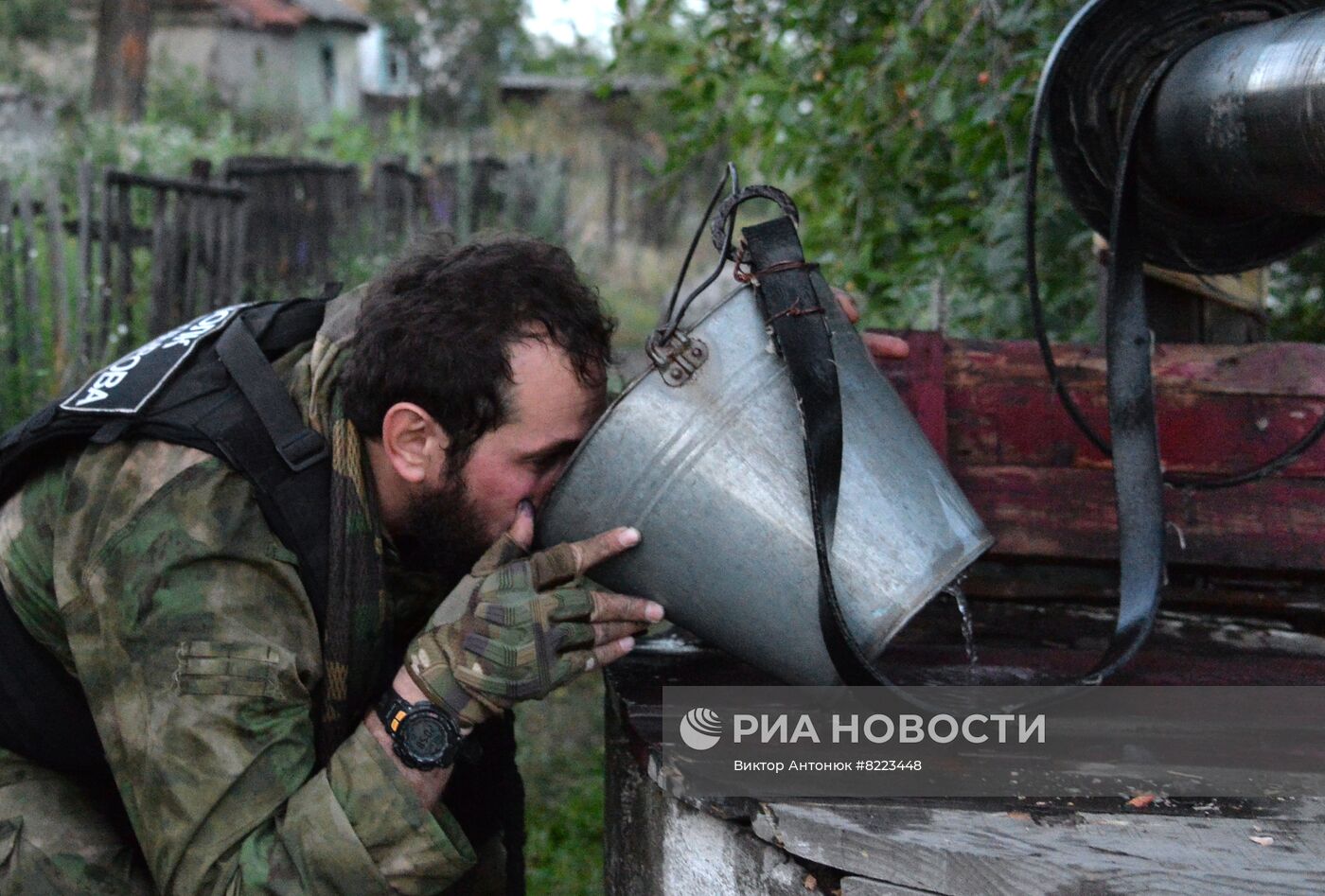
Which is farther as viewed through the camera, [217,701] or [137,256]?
[137,256]

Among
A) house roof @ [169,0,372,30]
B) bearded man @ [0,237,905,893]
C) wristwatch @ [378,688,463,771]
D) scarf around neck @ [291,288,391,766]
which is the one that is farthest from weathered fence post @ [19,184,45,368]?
house roof @ [169,0,372,30]

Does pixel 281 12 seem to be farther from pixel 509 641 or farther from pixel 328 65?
pixel 509 641

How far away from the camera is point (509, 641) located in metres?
1.73

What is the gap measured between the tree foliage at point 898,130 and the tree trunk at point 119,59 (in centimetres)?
1815

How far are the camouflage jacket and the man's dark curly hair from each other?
0.86 ft

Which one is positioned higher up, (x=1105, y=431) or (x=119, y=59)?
(x=119, y=59)

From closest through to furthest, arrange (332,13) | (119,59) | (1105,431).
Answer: (1105,431) → (119,59) → (332,13)

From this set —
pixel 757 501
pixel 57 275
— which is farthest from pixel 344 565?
pixel 57 275

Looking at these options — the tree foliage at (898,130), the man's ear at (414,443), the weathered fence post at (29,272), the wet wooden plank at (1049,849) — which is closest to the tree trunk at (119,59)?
the weathered fence post at (29,272)

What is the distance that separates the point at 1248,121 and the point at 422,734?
1461 mm

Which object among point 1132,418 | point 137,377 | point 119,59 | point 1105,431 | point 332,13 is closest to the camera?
point 137,377

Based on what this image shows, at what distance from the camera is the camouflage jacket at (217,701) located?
5.58 feet

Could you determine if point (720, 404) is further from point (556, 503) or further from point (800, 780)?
point (800, 780)

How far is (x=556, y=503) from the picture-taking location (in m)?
1.84
